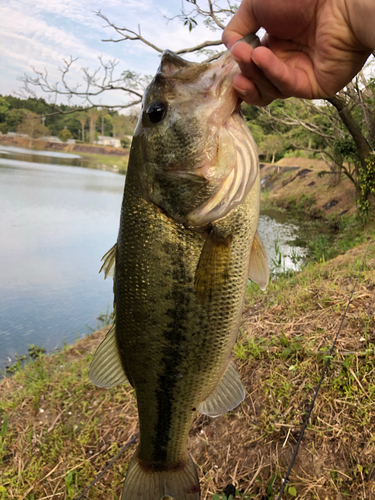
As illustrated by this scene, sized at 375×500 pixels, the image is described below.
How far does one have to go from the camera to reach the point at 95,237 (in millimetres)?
10180

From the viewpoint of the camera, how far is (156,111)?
55.6 inches

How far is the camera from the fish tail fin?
153 centimetres

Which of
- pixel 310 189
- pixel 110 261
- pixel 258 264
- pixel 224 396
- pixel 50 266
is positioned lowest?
pixel 50 266

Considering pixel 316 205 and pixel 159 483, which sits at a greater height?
pixel 316 205

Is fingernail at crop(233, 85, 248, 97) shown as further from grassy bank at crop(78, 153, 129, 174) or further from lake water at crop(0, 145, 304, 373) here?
grassy bank at crop(78, 153, 129, 174)

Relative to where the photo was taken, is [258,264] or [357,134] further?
[357,134]

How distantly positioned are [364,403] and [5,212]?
39.4 ft

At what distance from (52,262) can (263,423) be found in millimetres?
7031

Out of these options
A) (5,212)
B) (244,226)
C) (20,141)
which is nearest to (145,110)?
(244,226)

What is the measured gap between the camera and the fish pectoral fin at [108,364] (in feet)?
5.12

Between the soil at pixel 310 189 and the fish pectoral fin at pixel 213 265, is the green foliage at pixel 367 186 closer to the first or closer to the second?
the soil at pixel 310 189

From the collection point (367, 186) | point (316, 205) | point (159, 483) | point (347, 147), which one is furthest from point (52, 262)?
point (316, 205)

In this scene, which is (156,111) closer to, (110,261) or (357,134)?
(110,261)

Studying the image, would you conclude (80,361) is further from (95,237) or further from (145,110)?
A: (95,237)
